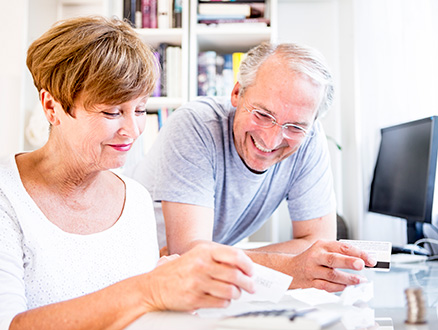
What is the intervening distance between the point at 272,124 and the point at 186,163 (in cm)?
25

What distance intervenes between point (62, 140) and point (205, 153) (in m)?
0.48

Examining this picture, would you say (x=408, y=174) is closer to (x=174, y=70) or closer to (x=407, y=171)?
(x=407, y=171)

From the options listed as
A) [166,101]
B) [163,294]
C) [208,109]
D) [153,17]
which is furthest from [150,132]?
[163,294]

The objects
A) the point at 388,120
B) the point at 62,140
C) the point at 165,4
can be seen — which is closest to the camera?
the point at 62,140

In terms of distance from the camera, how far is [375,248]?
3.31 feet

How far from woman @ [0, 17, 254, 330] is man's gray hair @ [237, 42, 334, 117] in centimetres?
45

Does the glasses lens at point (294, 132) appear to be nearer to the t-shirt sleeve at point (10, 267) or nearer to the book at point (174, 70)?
the t-shirt sleeve at point (10, 267)

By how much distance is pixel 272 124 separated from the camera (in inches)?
49.0

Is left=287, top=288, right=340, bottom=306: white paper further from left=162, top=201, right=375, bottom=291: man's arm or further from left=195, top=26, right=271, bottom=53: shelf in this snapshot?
left=195, top=26, right=271, bottom=53: shelf

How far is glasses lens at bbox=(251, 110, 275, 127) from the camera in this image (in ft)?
4.08

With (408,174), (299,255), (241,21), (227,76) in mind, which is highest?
(241,21)

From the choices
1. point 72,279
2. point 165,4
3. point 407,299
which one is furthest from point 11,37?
point 407,299

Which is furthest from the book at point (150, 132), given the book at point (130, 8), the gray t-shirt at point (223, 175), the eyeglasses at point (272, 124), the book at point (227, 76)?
the eyeglasses at point (272, 124)

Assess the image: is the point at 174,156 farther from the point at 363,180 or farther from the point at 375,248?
the point at 363,180
